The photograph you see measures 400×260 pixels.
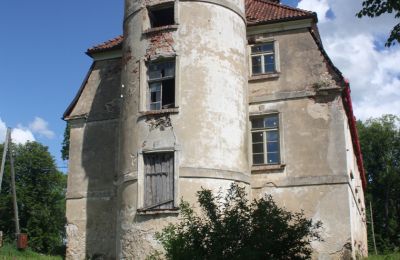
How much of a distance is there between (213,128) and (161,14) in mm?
4991

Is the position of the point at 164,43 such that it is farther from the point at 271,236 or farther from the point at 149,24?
the point at 271,236

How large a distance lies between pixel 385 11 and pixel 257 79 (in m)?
8.24

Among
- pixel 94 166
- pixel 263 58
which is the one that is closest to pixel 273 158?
pixel 263 58

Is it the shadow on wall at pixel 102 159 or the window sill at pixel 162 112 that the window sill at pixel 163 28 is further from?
the shadow on wall at pixel 102 159

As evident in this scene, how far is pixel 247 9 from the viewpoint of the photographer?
19766mm

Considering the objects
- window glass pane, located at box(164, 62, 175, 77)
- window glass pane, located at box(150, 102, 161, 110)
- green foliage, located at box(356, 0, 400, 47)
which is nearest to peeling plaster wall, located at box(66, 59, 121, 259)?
window glass pane, located at box(150, 102, 161, 110)

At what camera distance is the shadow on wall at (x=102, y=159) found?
59.9ft

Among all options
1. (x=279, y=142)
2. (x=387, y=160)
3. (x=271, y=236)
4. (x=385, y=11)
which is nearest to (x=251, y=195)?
(x=279, y=142)

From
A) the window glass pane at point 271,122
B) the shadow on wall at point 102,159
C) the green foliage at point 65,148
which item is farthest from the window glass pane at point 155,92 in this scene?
the green foliage at point 65,148

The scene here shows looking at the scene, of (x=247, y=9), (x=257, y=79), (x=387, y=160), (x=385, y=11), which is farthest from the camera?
(x=387, y=160)

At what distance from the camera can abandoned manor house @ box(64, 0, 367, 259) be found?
611 inches

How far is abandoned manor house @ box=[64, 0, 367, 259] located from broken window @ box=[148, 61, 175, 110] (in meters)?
0.03

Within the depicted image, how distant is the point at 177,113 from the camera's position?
1580 centimetres

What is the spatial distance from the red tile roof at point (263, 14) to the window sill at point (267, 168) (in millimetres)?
5067
